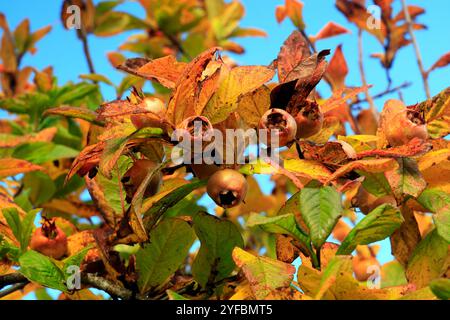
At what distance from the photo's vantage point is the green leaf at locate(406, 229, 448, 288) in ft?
2.91

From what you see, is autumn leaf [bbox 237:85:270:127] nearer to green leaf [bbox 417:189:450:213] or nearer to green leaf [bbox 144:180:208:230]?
green leaf [bbox 144:180:208:230]

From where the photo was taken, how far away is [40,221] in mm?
1184

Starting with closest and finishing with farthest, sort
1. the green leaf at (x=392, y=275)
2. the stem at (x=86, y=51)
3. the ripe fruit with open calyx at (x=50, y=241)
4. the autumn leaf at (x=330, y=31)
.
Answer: the ripe fruit with open calyx at (x=50, y=241), the green leaf at (x=392, y=275), the autumn leaf at (x=330, y=31), the stem at (x=86, y=51)

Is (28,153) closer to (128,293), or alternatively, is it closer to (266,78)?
(128,293)

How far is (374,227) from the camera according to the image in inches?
Result: 30.7

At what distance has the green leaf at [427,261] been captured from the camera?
0.89m

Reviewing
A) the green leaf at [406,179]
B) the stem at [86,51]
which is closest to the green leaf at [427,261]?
the green leaf at [406,179]

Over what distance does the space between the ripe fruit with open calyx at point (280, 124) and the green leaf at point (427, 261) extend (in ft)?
0.87

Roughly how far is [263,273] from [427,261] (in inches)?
11.8

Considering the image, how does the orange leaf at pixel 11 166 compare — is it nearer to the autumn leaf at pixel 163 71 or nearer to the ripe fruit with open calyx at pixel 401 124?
the autumn leaf at pixel 163 71

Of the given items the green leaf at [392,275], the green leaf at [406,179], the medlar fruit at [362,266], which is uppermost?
the green leaf at [406,179]
